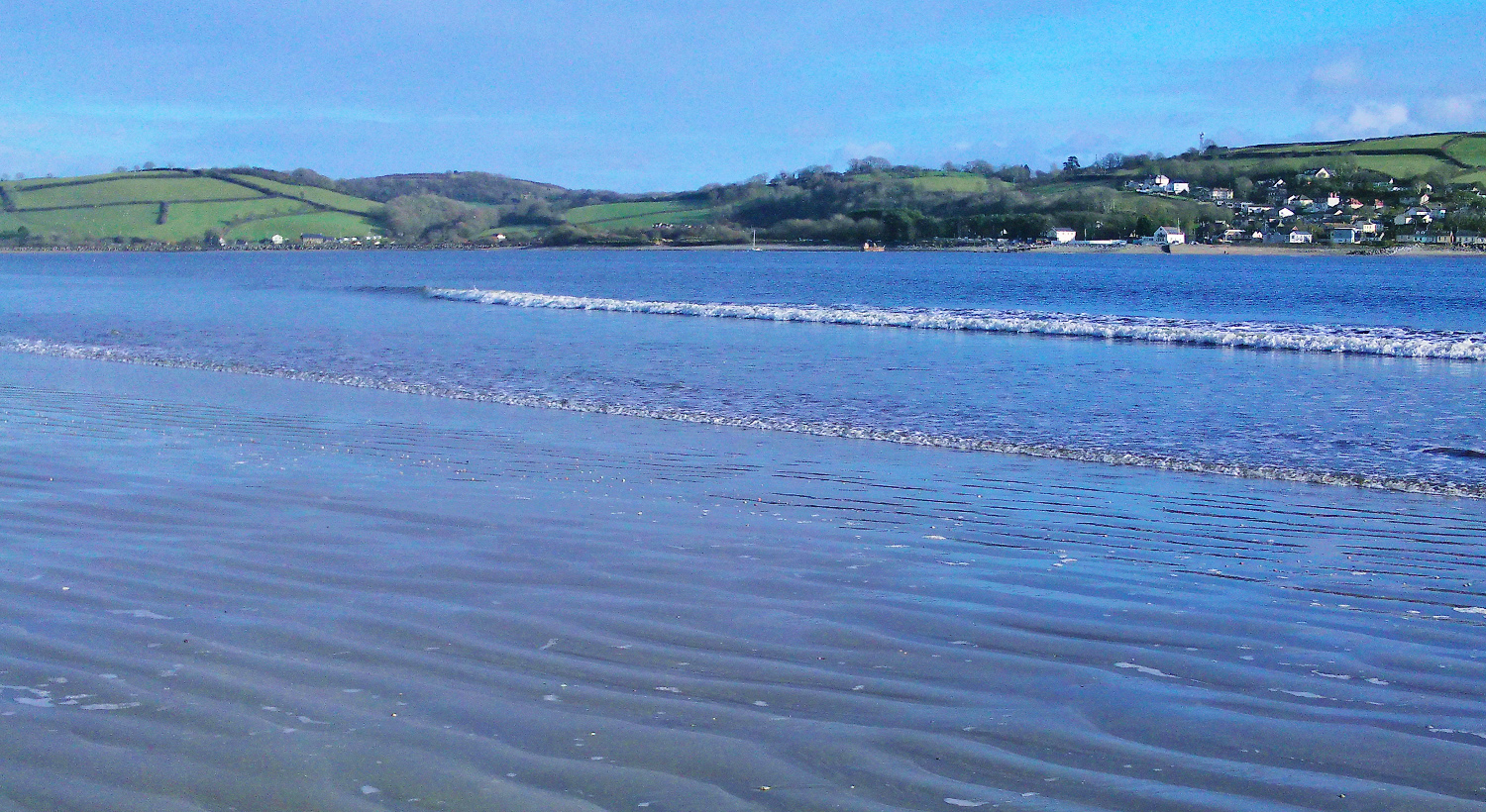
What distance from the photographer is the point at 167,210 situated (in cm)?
14075

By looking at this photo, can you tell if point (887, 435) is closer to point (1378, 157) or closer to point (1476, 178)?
point (1476, 178)

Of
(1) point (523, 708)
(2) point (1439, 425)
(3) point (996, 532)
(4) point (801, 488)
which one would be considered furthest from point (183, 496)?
(2) point (1439, 425)

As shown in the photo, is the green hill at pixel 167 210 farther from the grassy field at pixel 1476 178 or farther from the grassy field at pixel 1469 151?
the grassy field at pixel 1469 151

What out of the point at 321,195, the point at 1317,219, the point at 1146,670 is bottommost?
the point at 1146,670

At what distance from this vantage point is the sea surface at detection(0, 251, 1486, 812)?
12.3ft

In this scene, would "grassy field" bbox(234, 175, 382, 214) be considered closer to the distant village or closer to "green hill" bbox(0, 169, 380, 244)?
"green hill" bbox(0, 169, 380, 244)

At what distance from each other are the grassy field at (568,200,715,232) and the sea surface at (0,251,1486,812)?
489ft

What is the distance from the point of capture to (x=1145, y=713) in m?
4.28

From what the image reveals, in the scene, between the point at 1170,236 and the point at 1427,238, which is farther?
the point at 1170,236

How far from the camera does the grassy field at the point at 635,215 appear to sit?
535ft

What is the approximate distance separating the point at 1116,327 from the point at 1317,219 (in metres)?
127

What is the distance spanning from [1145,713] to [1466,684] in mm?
1499

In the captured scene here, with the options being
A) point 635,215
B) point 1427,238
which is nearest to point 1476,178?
point 1427,238

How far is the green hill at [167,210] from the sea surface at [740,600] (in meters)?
136
